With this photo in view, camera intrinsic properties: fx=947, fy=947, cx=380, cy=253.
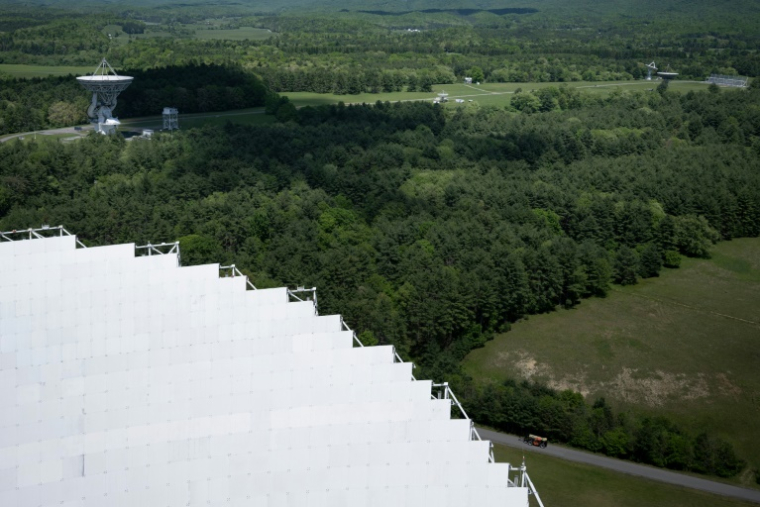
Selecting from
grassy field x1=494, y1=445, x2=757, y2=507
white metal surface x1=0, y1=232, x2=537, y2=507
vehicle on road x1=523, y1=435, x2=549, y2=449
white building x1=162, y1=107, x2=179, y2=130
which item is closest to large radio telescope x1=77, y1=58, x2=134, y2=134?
white building x1=162, y1=107, x2=179, y2=130

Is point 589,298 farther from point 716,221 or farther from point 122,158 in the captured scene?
point 122,158

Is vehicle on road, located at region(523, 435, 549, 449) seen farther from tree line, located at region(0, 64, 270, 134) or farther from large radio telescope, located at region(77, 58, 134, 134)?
tree line, located at region(0, 64, 270, 134)

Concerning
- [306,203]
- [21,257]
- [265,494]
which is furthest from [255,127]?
[265,494]

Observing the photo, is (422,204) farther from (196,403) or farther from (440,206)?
(196,403)

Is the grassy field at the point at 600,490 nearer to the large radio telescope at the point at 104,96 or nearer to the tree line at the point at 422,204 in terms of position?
the tree line at the point at 422,204

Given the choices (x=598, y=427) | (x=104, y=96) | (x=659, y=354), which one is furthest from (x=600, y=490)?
(x=104, y=96)
